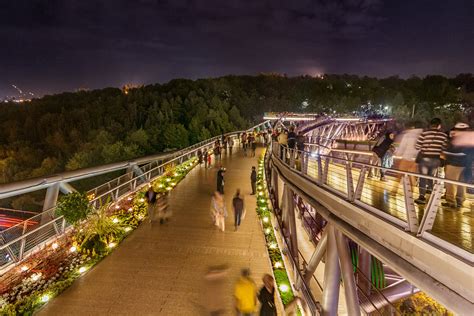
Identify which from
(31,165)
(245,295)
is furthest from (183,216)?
(31,165)

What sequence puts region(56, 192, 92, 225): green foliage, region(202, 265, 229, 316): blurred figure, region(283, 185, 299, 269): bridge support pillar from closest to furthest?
region(202, 265, 229, 316): blurred figure < region(56, 192, 92, 225): green foliage < region(283, 185, 299, 269): bridge support pillar

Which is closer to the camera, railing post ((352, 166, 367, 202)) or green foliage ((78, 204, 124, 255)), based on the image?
railing post ((352, 166, 367, 202))

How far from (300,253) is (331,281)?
219cm

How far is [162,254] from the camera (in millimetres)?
9539

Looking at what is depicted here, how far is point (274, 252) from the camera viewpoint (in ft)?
31.7

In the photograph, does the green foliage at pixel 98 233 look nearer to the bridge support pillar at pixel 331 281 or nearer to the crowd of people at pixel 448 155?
the bridge support pillar at pixel 331 281

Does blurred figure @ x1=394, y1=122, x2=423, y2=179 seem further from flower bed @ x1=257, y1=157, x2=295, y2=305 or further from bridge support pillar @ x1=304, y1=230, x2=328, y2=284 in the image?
flower bed @ x1=257, y1=157, x2=295, y2=305

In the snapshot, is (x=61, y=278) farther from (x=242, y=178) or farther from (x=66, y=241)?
(x=242, y=178)

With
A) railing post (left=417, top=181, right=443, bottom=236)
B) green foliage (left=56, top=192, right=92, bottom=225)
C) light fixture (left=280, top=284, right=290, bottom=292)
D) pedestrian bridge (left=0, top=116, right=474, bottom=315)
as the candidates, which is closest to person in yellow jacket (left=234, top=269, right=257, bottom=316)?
pedestrian bridge (left=0, top=116, right=474, bottom=315)

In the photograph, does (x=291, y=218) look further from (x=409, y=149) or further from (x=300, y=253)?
(x=409, y=149)

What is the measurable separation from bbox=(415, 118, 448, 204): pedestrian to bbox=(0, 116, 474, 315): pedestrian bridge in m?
0.71

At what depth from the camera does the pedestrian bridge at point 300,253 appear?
14.3 feet

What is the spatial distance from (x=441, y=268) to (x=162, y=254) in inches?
283

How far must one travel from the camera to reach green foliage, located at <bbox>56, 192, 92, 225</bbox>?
970 cm
